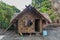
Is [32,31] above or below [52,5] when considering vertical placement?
below

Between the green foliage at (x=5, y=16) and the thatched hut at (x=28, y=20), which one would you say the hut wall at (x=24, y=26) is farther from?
the green foliage at (x=5, y=16)

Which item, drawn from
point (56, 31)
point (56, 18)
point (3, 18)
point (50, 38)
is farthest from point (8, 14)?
point (50, 38)

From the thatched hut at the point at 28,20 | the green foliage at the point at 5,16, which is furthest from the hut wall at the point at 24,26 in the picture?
the green foliage at the point at 5,16

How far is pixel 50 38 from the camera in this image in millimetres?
8781

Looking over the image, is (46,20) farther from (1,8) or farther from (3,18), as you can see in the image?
(1,8)

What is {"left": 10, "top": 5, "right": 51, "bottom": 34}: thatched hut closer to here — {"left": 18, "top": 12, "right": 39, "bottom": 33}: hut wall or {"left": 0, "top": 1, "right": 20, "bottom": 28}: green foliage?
{"left": 18, "top": 12, "right": 39, "bottom": 33}: hut wall

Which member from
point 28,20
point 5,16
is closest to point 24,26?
point 28,20

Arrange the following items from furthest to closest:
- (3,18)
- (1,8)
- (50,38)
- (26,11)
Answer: (1,8), (3,18), (26,11), (50,38)

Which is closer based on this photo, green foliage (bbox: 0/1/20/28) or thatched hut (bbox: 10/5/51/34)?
thatched hut (bbox: 10/5/51/34)

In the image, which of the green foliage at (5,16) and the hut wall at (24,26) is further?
the green foliage at (5,16)

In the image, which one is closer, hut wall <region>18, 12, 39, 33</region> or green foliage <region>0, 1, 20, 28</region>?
hut wall <region>18, 12, 39, 33</region>

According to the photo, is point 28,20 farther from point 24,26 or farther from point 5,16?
point 5,16

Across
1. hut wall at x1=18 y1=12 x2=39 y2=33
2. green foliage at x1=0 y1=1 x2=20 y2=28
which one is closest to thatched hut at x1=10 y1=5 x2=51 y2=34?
hut wall at x1=18 y1=12 x2=39 y2=33

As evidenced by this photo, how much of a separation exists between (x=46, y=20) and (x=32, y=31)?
853 millimetres
